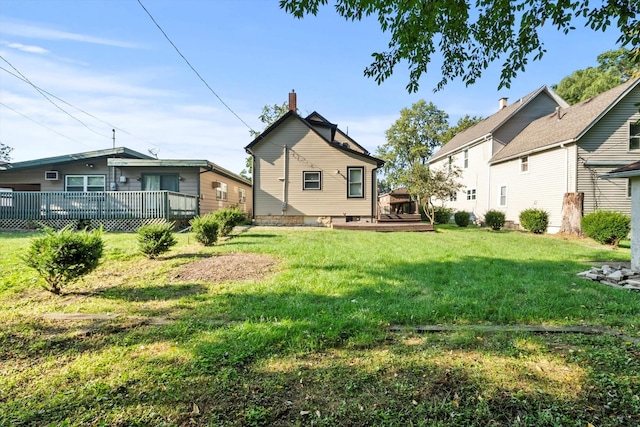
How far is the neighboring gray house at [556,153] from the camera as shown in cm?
1460

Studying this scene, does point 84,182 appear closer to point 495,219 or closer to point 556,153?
point 495,219

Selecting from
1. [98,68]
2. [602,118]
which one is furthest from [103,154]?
[602,118]

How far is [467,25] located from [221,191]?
1739 centimetres

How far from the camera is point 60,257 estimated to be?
175 inches

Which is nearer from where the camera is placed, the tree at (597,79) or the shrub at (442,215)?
the shrub at (442,215)

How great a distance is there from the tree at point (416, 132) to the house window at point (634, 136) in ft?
85.1

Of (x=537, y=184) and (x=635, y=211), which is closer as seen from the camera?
(x=635, y=211)

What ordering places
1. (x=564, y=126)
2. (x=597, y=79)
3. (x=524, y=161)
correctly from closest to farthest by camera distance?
(x=564, y=126) → (x=524, y=161) → (x=597, y=79)

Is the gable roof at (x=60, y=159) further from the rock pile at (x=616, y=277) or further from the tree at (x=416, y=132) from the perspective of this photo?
the tree at (x=416, y=132)

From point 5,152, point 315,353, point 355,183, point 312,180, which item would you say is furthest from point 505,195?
Answer: point 5,152

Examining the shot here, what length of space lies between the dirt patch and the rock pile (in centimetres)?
585

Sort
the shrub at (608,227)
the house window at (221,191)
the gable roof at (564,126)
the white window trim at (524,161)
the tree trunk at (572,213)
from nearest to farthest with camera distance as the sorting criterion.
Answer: the shrub at (608,227) < the tree trunk at (572,213) < the gable roof at (564,126) < the white window trim at (524,161) < the house window at (221,191)

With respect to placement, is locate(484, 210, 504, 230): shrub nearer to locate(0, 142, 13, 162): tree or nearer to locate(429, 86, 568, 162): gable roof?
locate(429, 86, 568, 162): gable roof

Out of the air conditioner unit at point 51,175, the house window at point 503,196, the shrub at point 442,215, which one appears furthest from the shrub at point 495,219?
the air conditioner unit at point 51,175
